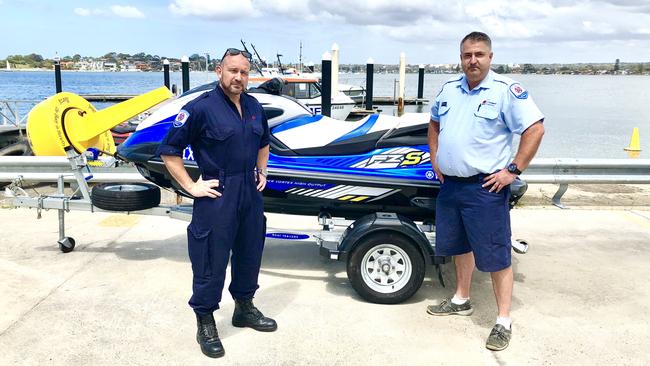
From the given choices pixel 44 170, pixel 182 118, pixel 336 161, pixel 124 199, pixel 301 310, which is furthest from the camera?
pixel 44 170

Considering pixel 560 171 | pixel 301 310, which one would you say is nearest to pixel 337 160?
pixel 301 310

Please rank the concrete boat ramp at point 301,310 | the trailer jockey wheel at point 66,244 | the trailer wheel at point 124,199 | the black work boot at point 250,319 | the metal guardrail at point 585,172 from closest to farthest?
the concrete boat ramp at point 301,310 → the black work boot at point 250,319 → the trailer wheel at point 124,199 → the trailer jockey wheel at point 66,244 → the metal guardrail at point 585,172

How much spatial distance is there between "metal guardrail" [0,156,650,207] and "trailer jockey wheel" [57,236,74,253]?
1.30m

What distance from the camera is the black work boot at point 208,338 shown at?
3.33 metres

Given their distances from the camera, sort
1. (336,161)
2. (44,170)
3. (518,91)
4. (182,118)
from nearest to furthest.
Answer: (182,118)
(518,91)
(336,161)
(44,170)

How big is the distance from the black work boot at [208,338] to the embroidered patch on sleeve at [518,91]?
2357 millimetres

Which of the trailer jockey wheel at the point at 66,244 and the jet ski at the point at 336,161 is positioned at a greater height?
the jet ski at the point at 336,161

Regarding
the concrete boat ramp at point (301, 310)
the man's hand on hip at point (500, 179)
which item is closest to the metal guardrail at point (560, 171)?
the concrete boat ramp at point (301, 310)

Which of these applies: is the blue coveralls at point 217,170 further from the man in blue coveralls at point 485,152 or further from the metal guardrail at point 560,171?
the metal guardrail at point 560,171

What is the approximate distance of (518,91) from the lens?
3.33 m

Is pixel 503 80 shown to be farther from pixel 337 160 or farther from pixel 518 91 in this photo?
pixel 337 160

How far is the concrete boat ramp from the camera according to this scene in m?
3.42

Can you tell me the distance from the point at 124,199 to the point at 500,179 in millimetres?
3135

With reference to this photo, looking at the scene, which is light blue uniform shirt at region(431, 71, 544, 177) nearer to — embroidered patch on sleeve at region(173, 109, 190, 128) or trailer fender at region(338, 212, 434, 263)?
trailer fender at region(338, 212, 434, 263)
